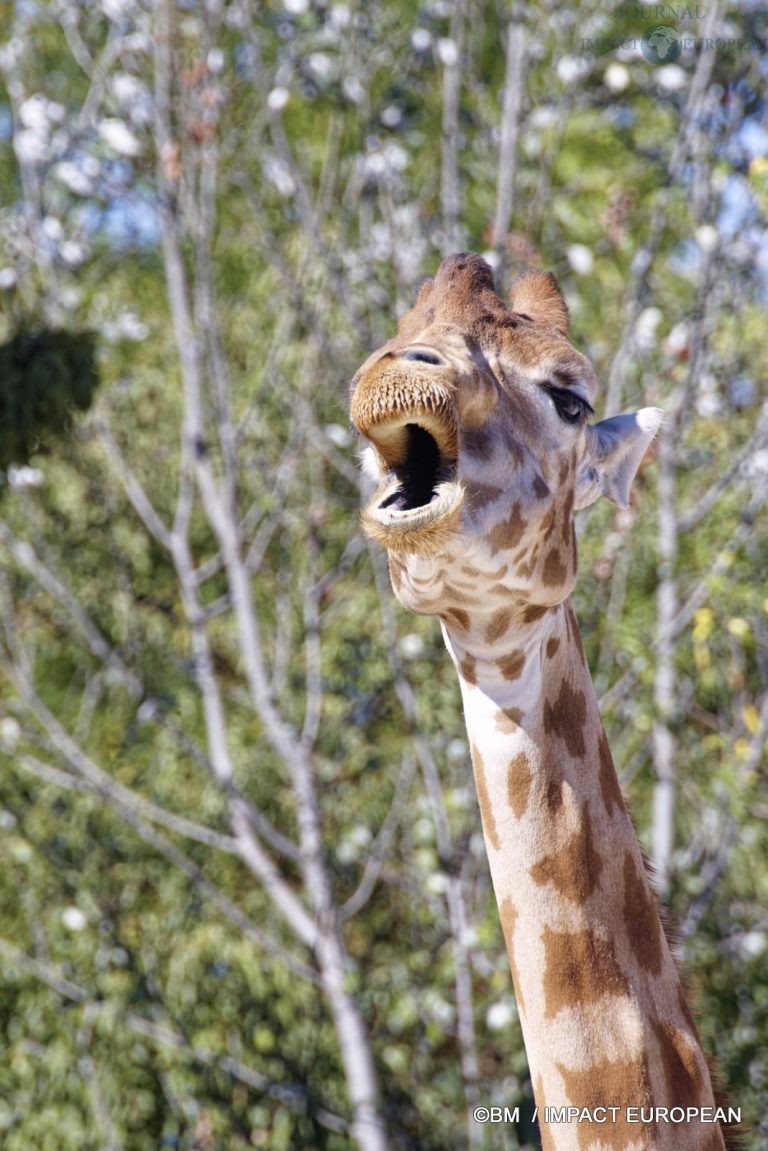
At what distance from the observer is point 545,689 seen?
6.73ft

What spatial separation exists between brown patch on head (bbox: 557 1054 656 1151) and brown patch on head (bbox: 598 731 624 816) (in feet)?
1.12

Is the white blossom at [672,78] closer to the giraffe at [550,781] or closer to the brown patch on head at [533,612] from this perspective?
the giraffe at [550,781]

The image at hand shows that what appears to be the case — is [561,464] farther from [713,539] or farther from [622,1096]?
[713,539]

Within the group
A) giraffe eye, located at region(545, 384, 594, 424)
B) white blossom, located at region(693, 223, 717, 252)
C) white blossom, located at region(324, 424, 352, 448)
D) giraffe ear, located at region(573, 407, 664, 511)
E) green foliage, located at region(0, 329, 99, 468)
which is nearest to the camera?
giraffe eye, located at region(545, 384, 594, 424)

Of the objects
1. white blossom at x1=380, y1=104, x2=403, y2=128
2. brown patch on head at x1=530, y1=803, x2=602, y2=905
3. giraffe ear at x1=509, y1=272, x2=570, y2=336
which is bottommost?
brown patch on head at x1=530, y1=803, x2=602, y2=905

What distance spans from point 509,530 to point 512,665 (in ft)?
0.71

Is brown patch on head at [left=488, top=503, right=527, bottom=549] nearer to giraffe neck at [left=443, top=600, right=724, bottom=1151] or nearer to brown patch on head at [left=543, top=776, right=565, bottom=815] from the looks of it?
giraffe neck at [left=443, top=600, right=724, bottom=1151]

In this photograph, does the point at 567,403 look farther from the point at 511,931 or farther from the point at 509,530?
the point at 511,931

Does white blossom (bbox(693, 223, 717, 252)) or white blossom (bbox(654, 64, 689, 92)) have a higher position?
white blossom (bbox(654, 64, 689, 92))

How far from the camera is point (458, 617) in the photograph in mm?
1958

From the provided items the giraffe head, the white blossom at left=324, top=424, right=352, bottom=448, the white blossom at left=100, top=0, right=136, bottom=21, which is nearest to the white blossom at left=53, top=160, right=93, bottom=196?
the white blossom at left=100, top=0, right=136, bottom=21

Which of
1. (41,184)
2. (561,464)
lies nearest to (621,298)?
(41,184)

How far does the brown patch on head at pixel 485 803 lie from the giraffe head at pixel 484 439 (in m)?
0.25

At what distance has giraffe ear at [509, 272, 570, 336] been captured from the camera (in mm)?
2238
